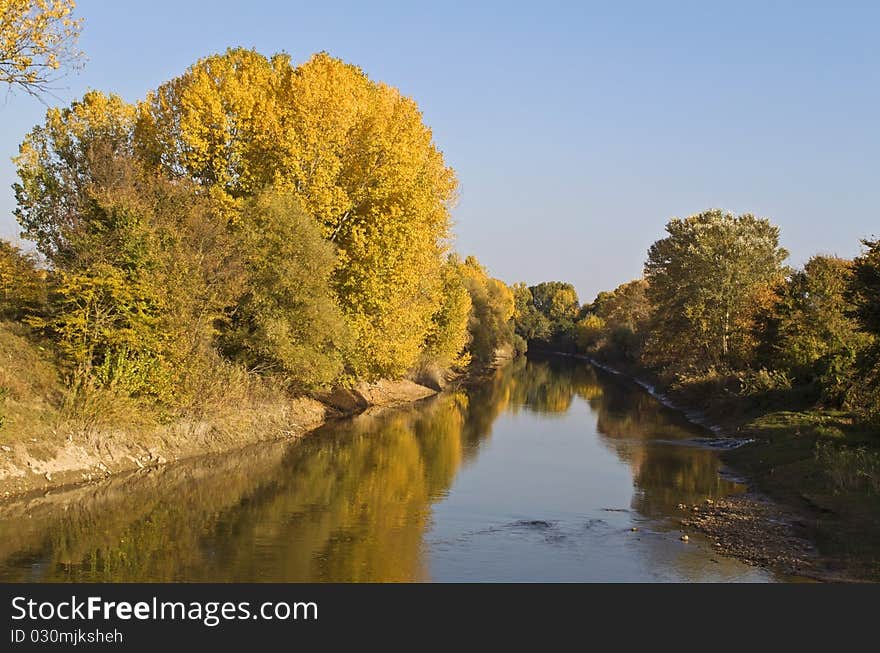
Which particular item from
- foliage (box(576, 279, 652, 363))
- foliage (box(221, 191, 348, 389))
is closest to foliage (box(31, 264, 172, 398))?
foliage (box(221, 191, 348, 389))

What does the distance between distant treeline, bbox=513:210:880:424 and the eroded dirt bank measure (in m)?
22.4

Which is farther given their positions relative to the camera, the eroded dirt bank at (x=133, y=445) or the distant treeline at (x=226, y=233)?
the distant treeline at (x=226, y=233)

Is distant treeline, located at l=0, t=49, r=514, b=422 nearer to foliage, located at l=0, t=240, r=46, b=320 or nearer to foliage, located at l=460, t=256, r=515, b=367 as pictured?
foliage, located at l=0, t=240, r=46, b=320

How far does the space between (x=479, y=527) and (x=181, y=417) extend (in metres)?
13.2

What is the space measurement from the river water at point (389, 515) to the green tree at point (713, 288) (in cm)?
1925

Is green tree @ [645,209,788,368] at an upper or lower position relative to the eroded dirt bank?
upper

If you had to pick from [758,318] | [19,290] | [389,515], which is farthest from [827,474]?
[19,290]

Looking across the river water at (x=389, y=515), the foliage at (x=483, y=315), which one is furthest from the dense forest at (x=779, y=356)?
the foliage at (x=483, y=315)

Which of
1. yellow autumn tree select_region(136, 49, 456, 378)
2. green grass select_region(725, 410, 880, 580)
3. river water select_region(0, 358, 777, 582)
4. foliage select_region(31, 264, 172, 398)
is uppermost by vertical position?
yellow autumn tree select_region(136, 49, 456, 378)

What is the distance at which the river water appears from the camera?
1698 centimetres

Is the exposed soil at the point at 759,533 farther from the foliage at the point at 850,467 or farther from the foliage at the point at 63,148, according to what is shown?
the foliage at the point at 63,148

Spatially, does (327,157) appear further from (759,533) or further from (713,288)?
(713,288)

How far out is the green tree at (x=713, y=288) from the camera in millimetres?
56094

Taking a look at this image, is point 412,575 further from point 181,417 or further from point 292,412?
point 292,412
